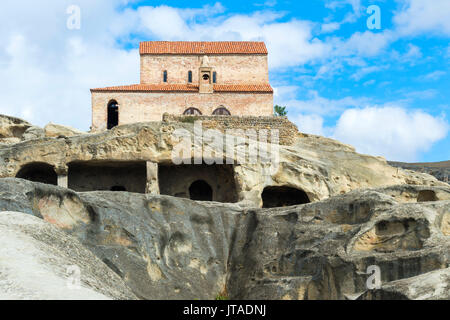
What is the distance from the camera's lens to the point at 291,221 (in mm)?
12984

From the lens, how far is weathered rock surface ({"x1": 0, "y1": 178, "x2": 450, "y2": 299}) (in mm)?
10031

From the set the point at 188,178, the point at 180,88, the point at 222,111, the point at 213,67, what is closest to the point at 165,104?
the point at 180,88

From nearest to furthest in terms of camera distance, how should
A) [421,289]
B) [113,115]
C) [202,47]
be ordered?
[421,289] < [113,115] < [202,47]

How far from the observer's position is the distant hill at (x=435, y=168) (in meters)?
33.0

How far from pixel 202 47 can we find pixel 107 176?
18595 millimetres

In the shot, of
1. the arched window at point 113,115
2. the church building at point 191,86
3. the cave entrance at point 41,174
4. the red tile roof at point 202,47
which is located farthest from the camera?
the red tile roof at point 202,47

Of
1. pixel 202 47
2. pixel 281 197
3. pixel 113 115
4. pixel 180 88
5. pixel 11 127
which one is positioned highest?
pixel 202 47

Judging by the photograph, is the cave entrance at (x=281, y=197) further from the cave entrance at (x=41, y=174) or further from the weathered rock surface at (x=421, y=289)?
the weathered rock surface at (x=421, y=289)

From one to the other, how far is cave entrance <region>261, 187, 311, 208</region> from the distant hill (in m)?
13.7

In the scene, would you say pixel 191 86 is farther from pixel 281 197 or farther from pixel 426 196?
pixel 426 196

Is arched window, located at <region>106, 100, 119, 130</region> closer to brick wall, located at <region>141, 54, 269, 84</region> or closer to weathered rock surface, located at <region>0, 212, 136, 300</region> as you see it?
brick wall, located at <region>141, 54, 269, 84</region>

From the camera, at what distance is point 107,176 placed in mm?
21047

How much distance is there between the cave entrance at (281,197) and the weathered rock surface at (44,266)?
1473 cm

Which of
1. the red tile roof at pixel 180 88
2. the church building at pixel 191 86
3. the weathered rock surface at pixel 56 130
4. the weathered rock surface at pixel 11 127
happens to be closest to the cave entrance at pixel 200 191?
the weathered rock surface at pixel 56 130
